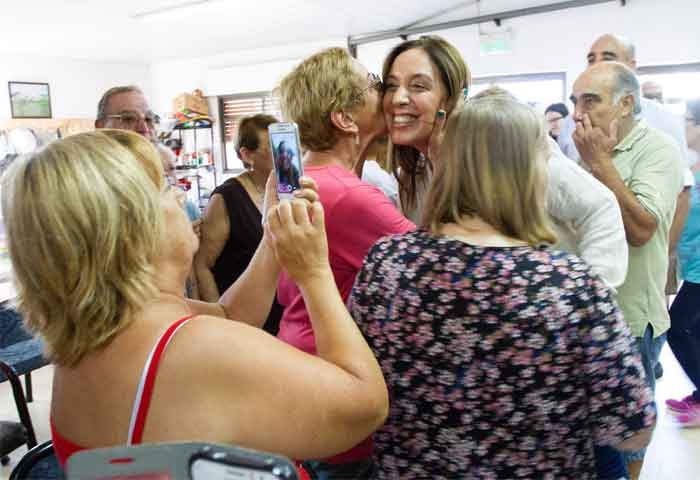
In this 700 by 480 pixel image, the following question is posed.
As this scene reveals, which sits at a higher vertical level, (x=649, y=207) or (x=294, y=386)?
(x=649, y=207)

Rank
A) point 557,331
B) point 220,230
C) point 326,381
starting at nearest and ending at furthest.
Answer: point 326,381 < point 557,331 < point 220,230

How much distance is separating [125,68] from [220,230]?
9.16 metres

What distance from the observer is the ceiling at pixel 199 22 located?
6.79 metres

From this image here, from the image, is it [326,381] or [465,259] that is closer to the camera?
[326,381]

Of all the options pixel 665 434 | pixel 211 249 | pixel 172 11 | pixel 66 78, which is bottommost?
pixel 665 434

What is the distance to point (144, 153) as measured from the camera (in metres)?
0.96

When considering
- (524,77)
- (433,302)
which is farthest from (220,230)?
(524,77)

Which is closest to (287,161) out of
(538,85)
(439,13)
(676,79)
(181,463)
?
(181,463)

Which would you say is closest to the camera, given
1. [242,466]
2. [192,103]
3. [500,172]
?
[242,466]

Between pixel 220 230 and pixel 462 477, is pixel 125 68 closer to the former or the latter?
pixel 220 230

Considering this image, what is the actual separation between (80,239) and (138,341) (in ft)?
0.55

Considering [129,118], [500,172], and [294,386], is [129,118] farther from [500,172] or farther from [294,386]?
[294,386]

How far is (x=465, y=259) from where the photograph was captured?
42.6 inches

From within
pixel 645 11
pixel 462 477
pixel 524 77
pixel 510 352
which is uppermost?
pixel 645 11
